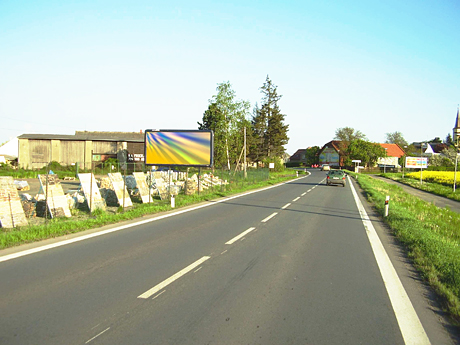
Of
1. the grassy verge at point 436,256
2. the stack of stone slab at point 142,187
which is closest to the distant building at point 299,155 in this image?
the stack of stone slab at point 142,187

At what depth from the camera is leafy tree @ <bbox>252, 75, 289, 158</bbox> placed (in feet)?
257

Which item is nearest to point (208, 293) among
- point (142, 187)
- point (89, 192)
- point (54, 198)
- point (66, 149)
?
point (54, 198)

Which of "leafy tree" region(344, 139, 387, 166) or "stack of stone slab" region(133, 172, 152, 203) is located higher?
"leafy tree" region(344, 139, 387, 166)

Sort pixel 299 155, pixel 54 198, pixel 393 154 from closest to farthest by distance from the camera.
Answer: pixel 54 198, pixel 393 154, pixel 299 155

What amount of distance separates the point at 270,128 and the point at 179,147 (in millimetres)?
57669

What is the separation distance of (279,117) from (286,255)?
7322 centimetres

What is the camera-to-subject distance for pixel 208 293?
5234mm

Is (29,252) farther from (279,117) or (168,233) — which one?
(279,117)

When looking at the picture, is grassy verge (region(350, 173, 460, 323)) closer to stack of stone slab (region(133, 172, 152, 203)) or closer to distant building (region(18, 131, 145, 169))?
stack of stone slab (region(133, 172, 152, 203))

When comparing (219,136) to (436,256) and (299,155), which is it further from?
(299,155)

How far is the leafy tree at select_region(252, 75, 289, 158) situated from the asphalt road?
6900cm

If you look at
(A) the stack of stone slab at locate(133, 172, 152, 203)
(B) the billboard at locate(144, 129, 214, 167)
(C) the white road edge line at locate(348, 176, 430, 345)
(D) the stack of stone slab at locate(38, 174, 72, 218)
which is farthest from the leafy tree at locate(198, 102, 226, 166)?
(C) the white road edge line at locate(348, 176, 430, 345)

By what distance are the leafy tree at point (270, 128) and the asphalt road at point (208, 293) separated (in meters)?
69.0

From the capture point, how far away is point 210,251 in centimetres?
779
